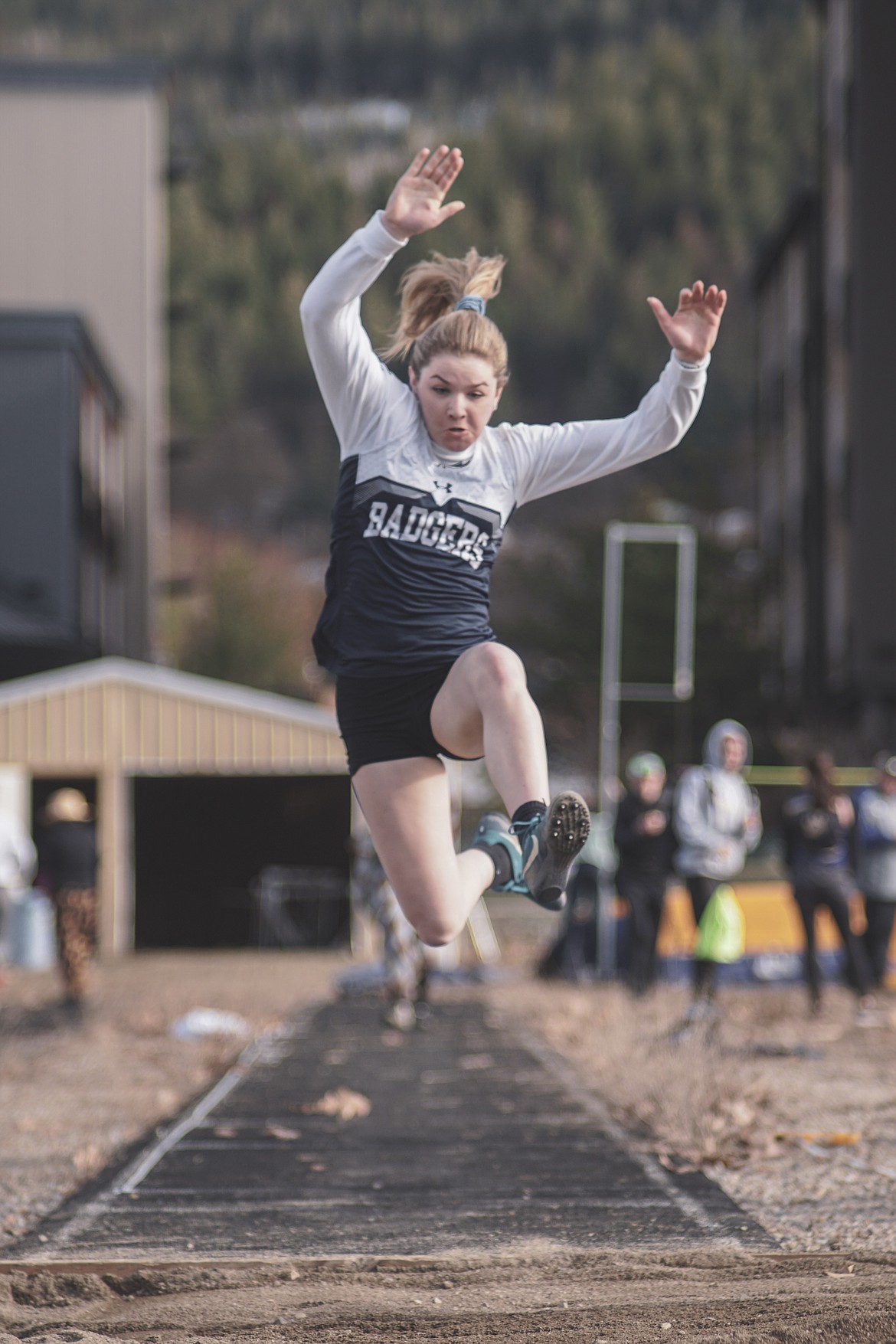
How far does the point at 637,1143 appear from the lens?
6953 mm

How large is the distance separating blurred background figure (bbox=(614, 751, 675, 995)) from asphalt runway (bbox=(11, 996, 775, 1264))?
270 cm

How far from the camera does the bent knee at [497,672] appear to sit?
441cm

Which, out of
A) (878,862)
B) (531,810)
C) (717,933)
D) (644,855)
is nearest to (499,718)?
(531,810)

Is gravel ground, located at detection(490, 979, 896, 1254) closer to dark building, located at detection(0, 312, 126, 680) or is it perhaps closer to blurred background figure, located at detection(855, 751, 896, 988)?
blurred background figure, located at detection(855, 751, 896, 988)

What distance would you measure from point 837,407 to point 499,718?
2663 cm

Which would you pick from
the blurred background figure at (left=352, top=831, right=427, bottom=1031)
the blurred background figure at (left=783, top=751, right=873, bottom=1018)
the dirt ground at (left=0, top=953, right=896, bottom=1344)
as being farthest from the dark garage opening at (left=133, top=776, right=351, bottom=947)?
the blurred background figure at (left=783, top=751, right=873, bottom=1018)

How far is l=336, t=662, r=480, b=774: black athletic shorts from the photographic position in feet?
15.4

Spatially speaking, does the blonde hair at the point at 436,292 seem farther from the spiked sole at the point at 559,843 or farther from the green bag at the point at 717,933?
the green bag at the point at 717,933

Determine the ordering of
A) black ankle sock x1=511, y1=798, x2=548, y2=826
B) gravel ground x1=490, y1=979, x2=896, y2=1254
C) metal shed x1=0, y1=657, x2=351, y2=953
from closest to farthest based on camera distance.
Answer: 1. black ankle sock x1=511, y1=798, x2=548, y2=826
2. gravel ground x1=490, y1=979, x2=896, y2=1254
3. metal shed x1=0, y1=657, x2=351, y2=953

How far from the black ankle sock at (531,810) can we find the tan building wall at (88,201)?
96.0 ft

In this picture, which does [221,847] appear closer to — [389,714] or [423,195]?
[389,714]

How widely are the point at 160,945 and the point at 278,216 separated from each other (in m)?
83.6

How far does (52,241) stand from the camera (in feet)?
108

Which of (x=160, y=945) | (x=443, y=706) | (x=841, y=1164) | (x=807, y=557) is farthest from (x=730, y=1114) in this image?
(x=807, y=557)
